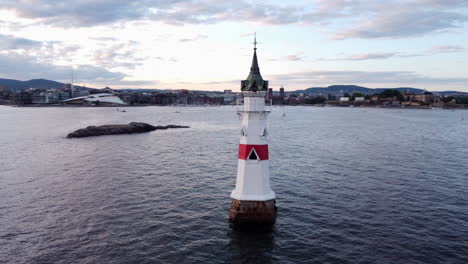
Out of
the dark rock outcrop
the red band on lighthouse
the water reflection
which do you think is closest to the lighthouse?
the red band on lighthouse

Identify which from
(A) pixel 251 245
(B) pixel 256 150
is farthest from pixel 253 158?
(A) pixel 251 245

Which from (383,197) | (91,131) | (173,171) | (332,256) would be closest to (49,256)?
(332,256)

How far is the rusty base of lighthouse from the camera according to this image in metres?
20.8

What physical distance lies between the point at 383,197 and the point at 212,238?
1644cm

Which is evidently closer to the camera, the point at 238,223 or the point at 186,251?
the point at 186,251

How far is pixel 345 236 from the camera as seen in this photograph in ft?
70.2

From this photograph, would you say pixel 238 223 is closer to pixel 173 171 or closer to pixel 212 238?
pixel 212 238

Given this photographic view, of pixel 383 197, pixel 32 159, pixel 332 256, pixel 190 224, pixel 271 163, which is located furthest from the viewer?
pixel 32 159

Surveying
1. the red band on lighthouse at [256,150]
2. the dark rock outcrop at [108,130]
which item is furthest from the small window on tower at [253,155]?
the dark rock outcrop at [108,130]

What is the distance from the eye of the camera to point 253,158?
20.3 metres

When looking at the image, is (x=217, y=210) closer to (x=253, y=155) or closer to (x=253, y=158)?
(x=253, y=158)

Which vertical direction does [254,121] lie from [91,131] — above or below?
above

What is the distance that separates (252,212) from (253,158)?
3.40 m

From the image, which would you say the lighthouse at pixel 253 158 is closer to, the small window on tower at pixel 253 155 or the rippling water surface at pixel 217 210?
the small window on tower at pixel 253 155
